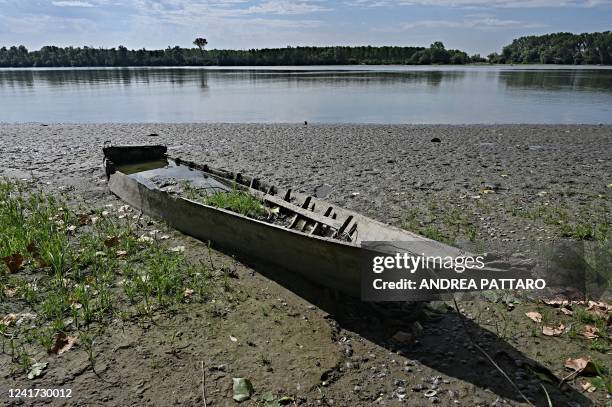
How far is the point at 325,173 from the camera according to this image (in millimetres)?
11312

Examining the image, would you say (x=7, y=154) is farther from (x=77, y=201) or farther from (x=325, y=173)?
(x=325, y=173)

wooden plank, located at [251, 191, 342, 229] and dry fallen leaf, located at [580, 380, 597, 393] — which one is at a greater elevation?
wooden plank, located at [251, 191, 342, 229]

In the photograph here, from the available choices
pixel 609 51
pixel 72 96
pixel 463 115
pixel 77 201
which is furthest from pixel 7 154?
pixel 609 51

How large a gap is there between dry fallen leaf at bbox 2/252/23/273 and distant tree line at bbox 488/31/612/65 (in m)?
112

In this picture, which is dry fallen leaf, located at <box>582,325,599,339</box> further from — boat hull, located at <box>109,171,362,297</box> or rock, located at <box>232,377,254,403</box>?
rock, located at <box>232,377,254,403</box>

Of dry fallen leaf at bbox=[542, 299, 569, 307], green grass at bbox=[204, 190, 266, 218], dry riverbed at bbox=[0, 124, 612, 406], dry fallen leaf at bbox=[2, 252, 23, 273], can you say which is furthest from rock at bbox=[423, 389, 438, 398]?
dry fallen leaf at bbox=[2, 252, 23, 273]

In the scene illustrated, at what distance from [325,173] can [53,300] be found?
7.28 m

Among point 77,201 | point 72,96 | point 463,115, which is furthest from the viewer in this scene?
point 72,96

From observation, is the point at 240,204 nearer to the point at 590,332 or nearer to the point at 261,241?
the point at 261,241

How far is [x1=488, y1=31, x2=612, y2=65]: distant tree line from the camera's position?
311 feet

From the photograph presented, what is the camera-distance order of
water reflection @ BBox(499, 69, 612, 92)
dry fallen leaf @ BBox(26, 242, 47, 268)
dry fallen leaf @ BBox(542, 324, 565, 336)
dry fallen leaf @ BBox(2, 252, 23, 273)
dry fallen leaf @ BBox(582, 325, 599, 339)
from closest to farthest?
1. dry fallen leaf @ BBox(582, 325, 599, 339)
2. dry fallen leaf @ BBox(542, 324, 565, 336)
3. dry fallen leaf @ BBox(2, 252, 23, 273)
4. dry fallen leaf @ BBox(26, 242, 47, 268)
5. water reflection @ BBox(499, 69, 612, 92)

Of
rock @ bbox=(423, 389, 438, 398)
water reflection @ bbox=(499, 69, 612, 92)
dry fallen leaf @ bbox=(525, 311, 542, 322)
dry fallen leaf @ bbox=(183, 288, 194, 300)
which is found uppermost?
water reflection @ bbox=(499, 69, 612, 92)

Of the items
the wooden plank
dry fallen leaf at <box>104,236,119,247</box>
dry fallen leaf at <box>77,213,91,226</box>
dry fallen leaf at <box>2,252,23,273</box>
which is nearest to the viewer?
dry fallen leaf at <box>2,252,23,273</box>

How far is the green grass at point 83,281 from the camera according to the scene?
15.6 ft
